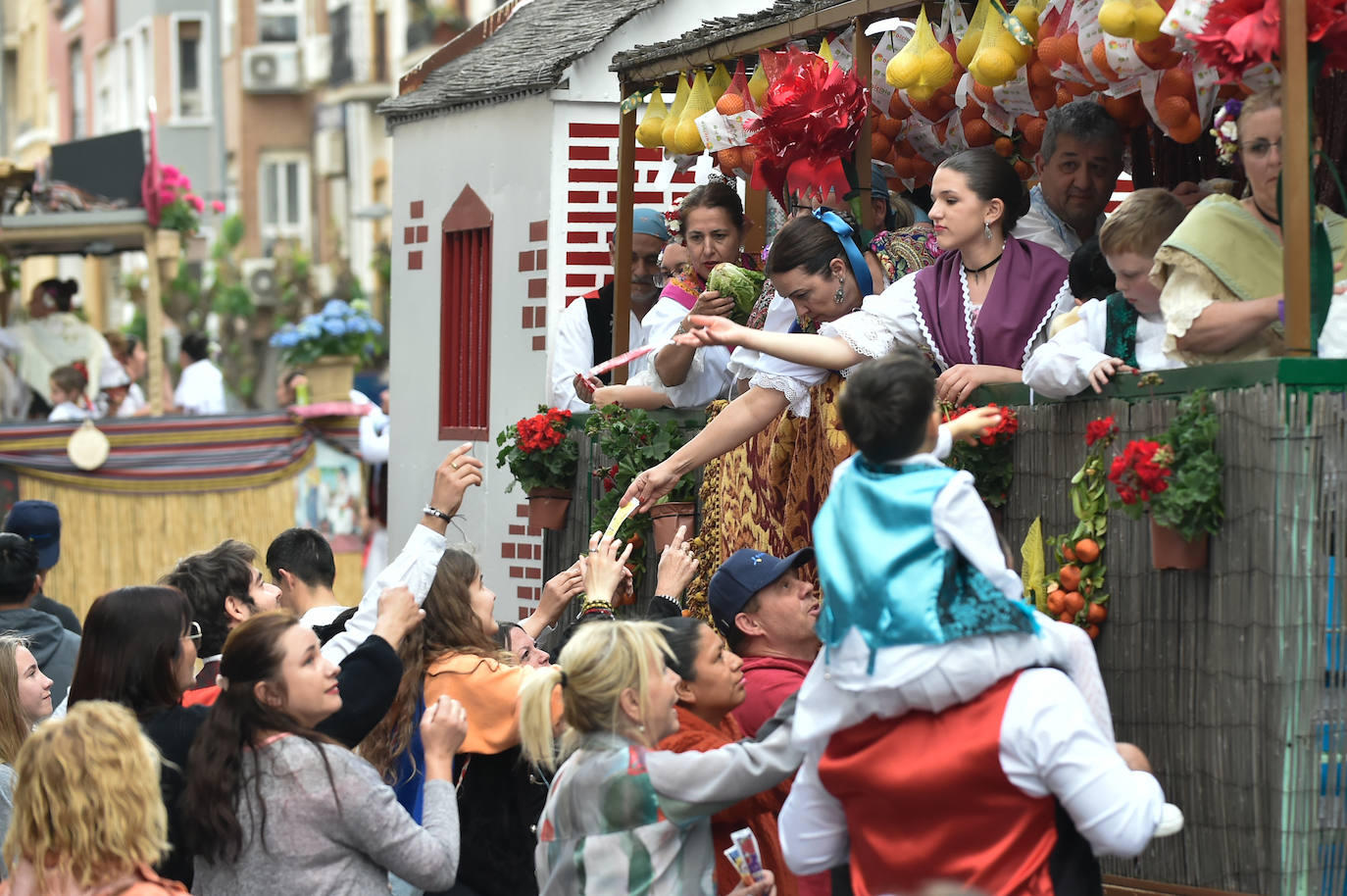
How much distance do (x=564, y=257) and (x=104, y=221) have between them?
7332 millimetres

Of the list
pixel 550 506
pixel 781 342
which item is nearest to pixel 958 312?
pixel 781 342

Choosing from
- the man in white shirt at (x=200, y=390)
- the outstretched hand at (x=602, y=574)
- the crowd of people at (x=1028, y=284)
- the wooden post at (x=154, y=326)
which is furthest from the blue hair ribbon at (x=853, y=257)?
the man in white shirt at (x=200, y=390)

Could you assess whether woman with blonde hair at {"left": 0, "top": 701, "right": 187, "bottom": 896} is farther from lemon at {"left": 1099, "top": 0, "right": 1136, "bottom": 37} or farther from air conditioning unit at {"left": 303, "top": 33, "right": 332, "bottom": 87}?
air conditioning unit at {"left": 303, "top": 33, "right": 332, "bottom": 87}

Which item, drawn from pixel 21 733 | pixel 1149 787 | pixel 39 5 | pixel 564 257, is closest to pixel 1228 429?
pixel 1149 787

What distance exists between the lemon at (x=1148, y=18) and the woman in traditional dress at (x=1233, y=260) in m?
0.67

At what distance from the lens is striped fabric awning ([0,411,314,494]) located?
16234 millimetres

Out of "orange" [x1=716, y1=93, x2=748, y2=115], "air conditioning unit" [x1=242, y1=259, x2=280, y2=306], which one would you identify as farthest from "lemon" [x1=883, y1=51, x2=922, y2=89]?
"air conditioning unit" [x1=242, y1=259, x2=280, y2=306]

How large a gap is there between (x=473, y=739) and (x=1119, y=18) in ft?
9.19

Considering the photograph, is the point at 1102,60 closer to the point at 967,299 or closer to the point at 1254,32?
the point at 967,299

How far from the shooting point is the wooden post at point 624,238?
9.65m

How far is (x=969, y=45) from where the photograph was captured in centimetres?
734

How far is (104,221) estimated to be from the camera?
17.7 metres

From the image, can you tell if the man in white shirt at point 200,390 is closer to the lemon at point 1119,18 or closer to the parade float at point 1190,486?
the parade float at point 1190,486

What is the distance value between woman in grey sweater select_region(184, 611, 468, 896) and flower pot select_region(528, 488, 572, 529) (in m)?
4.74
